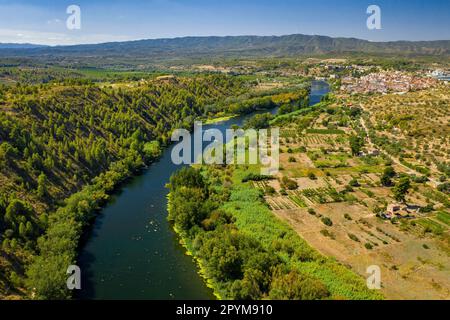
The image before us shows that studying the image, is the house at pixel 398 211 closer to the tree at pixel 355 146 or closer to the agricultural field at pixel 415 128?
the agricultural field at pixel 415 128

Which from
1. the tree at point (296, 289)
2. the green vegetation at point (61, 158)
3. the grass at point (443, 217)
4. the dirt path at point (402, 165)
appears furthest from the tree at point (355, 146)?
the tree at point (296, 289)

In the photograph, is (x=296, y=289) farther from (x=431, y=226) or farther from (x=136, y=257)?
(x=431, y=226)

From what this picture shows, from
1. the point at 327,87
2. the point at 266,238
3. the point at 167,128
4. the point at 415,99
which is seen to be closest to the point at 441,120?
the point at 415,99

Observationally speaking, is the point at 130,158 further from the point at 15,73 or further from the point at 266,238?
the point at 15,73

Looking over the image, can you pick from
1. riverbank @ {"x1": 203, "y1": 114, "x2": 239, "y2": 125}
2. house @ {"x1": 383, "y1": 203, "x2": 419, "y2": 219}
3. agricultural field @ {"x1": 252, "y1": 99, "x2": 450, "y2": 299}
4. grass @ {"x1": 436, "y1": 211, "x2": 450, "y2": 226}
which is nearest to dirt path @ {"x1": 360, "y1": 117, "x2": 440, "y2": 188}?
agricultural field @ {"x1": 252, "y1": 99, "x2": 450, "y2": 299}

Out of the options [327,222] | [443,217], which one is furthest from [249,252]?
[443,217]

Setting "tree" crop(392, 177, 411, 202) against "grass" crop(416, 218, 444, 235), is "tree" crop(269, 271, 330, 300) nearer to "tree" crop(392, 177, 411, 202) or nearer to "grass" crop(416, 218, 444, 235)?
"grass" crop(416, 218, 444, 235)
